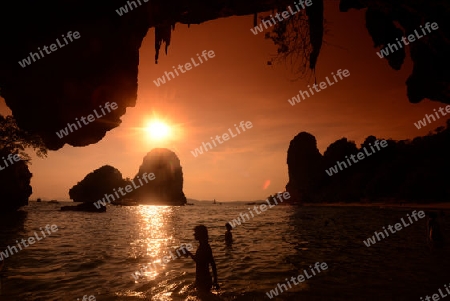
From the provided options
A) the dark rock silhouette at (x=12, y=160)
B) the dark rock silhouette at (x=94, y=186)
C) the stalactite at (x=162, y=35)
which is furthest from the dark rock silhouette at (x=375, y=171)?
the dark rock silhouette at (x=94, y=186)

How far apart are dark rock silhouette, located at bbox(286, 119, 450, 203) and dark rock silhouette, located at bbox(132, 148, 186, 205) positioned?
64.0 m

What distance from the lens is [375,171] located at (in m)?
78.4

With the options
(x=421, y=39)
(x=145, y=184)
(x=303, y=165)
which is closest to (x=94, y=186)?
(x=145, y=184)

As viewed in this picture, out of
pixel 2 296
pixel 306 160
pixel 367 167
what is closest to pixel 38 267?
pixel 2 296

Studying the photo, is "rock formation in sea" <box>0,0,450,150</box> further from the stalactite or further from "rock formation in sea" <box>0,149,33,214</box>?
"rock formation in sea" <box>0,149,33,214</box>

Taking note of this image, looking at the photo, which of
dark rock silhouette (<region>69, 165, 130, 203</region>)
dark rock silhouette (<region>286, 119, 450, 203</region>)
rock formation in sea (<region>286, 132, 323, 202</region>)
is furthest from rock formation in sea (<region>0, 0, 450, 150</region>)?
dark rock silhouette (<region>69, 165, 130, 203</region>)

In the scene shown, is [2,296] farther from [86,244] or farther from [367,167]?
[367,167]

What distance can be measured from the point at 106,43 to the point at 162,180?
145 meters

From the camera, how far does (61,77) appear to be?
9422 millimetres

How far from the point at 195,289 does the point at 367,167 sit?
92936 millimetres

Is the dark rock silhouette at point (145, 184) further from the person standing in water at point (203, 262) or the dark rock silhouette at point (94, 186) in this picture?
the person standing in water at point (203, 262)

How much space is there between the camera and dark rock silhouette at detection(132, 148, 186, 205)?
472 ft

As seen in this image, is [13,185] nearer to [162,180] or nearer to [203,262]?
[203,262]

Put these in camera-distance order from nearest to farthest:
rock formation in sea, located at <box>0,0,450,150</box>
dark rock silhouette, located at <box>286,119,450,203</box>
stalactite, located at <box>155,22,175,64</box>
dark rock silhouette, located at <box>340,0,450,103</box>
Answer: dark rock silhouette, located at <box>340,0,450,103</box> < rock formation in sea, located at <box>0,0,450,150</box> < stalactite, located at <box>155,22,175,64</box> < dark rock silhouette, located at <box>286,119,450,203</box>
